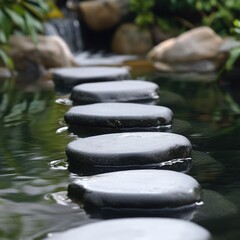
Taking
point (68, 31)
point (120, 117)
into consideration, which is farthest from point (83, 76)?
point (68, 31)

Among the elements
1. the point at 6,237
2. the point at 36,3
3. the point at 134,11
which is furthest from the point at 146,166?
the point at 134,11

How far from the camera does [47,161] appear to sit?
11.1ft

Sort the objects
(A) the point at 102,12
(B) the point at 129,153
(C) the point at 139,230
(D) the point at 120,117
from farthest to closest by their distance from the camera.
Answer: (A) the point at 102,12, (D) the point at 120,117, (B) the point at 129,153, (C) the point at 139,230

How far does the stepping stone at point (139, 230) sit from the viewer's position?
2088 mm

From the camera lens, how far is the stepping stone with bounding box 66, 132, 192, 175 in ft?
9.92

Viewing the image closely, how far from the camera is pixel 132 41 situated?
11242 mm

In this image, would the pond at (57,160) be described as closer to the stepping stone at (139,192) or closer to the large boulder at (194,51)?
the stepping stone at (139,192)

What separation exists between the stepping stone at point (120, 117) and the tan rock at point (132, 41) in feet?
23.3

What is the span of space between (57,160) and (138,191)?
1.02 metres

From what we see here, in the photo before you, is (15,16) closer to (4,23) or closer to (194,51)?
(4,23)

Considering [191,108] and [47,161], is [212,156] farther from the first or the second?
[191,108]

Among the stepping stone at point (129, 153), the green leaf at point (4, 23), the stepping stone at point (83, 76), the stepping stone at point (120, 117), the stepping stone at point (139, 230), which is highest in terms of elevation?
the green leaf at point (4, 23)

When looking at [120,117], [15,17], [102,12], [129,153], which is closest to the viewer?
[129,153]

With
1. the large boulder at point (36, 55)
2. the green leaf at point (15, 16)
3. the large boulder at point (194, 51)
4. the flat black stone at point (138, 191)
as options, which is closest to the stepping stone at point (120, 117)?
the flat black stone at point (138, 191)
